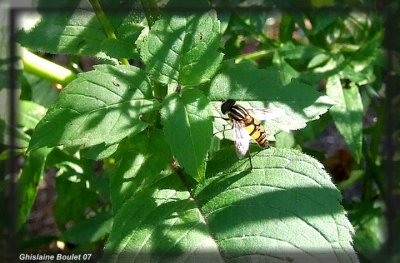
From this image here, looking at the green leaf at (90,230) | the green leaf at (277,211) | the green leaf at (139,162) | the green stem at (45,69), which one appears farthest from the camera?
the green leaf at (90,230)

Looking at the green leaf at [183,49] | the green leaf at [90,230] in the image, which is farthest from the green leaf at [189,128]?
the green leaf at [90,230]

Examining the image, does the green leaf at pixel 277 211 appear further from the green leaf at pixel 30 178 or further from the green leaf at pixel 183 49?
the green leaf at pixel 30 178

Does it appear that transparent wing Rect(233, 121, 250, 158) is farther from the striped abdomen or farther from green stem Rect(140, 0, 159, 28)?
green stem Rect(140, 0, 159, 28)

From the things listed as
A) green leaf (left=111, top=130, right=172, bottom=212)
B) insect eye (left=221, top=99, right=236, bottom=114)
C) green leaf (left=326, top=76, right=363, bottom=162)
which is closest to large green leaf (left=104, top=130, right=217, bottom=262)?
green leaf (left=111, top=130, right=172, bottom=212)

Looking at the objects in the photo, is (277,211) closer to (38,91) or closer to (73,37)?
(73,37)

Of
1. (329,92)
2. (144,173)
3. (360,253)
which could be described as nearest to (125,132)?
(144,173)

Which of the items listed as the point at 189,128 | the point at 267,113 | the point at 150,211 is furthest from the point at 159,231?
the point at 267,113

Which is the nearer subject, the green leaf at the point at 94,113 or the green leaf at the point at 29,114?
the green leaf at the point at 94,113
